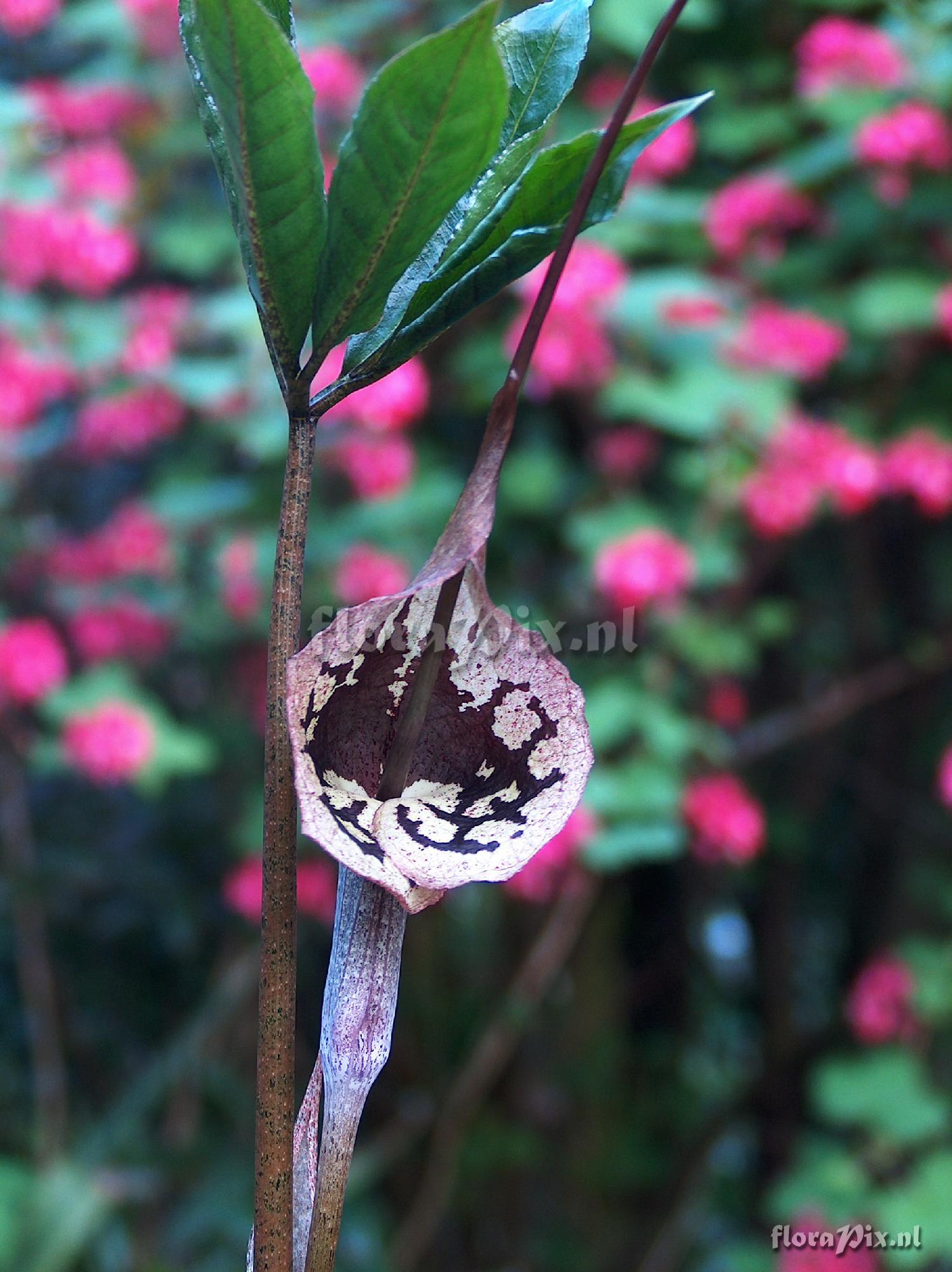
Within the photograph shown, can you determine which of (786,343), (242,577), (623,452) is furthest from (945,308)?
(242,577)

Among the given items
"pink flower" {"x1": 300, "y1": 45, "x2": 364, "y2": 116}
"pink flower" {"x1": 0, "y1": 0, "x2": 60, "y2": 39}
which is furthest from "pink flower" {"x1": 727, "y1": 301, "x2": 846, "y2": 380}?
"pink flower" {"x1": 0, "y1": 0, "x2": 60, "y2": 39}

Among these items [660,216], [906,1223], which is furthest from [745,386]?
[906,1223]

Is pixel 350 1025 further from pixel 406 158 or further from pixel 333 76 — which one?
pixel 333 76

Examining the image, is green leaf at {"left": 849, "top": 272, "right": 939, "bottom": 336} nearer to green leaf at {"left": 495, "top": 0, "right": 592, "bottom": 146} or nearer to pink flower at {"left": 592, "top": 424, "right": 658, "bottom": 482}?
pink flower at {"left": 592, "top": 424, "right": 658, "bottom": 482}

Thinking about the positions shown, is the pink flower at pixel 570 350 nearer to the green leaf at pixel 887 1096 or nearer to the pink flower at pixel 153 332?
the pink flower at pixel 153 332

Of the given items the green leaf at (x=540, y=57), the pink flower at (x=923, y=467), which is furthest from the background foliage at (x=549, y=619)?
the green leaf at (x=540, y=57)

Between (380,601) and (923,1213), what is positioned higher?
(380,601)
